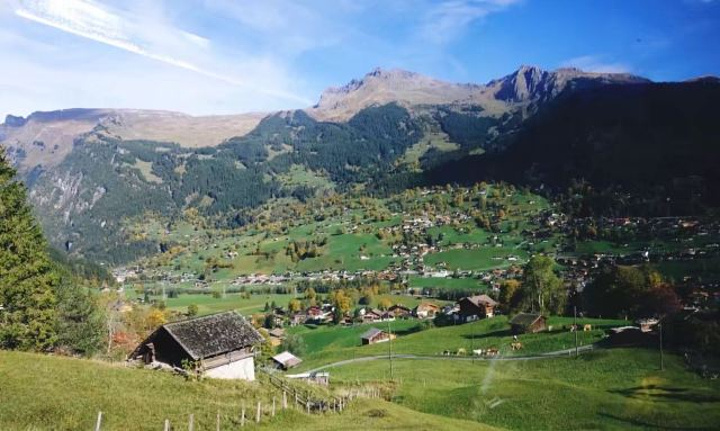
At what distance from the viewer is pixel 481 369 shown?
83.9 m

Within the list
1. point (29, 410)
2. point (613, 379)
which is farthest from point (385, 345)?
point (29, 410)

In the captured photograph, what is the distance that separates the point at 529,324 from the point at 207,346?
2753 inches

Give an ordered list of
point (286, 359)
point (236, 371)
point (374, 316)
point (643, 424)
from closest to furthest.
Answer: point (643, 424)
point (236, 371)
point (286, 359)
point (374, 316)

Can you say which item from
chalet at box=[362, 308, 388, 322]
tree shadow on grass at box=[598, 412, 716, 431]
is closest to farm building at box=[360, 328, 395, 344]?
chalet at box=[362, 308, 388, 322]

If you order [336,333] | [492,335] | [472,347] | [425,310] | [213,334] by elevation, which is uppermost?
[213,334]

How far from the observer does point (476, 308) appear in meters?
148

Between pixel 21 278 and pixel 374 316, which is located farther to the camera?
pixel 374 316

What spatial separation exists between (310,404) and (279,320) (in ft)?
446

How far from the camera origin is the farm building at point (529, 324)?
103 m

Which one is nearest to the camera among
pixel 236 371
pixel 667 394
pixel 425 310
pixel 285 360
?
pixel 236 371

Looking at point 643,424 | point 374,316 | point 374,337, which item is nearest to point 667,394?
point 643,424

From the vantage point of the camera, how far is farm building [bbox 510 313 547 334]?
103375 mm

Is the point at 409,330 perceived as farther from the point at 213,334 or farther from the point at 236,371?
the point at 213,334

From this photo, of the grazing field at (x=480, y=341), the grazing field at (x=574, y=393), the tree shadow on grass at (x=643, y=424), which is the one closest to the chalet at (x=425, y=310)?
the grazing field at (x=480, y=341)
